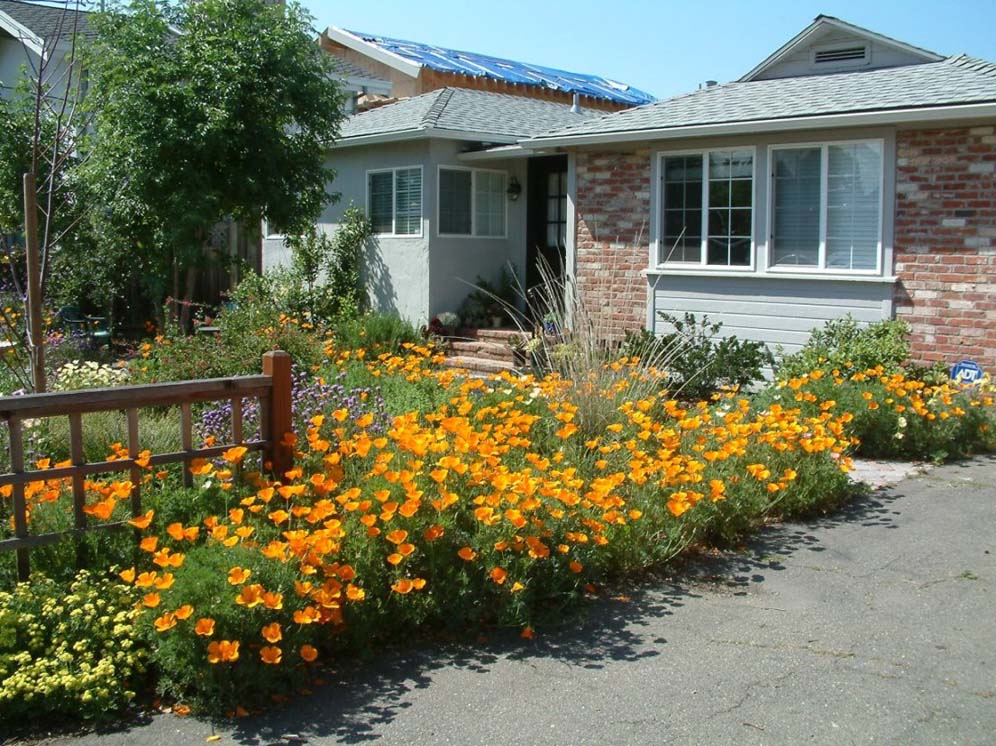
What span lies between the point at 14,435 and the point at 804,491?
15.1 feet

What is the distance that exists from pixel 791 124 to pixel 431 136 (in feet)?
17.9

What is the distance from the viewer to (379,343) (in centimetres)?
1391

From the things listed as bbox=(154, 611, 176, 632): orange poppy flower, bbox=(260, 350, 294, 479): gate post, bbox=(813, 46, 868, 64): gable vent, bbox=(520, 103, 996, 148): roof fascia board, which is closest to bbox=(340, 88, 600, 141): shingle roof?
bbox=(520, 103, 996, 148): roof fascia board

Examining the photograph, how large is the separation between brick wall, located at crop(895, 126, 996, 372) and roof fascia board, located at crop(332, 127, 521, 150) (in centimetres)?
616

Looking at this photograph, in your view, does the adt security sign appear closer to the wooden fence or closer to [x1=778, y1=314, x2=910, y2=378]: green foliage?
[x1=778, y1=314, x2=910, y2=378]: green foliage

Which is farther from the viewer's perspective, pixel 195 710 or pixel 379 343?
pixel 379 343

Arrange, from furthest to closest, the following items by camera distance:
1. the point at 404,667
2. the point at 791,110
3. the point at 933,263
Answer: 1. the point at 791,110
2. the point at 933,263
3. the point at 404,667

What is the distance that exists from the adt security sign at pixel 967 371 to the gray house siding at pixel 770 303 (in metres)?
0.93

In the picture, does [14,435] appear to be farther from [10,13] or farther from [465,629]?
[10,13]

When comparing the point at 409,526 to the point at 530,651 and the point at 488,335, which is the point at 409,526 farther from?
the point at 488,335

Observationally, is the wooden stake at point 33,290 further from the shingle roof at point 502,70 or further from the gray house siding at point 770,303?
Answer: the shingle roof at point 502,70

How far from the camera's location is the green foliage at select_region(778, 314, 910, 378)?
10.3 meters

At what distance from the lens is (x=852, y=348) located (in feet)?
34.4

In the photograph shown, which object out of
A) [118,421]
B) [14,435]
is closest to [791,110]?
[118,421]
